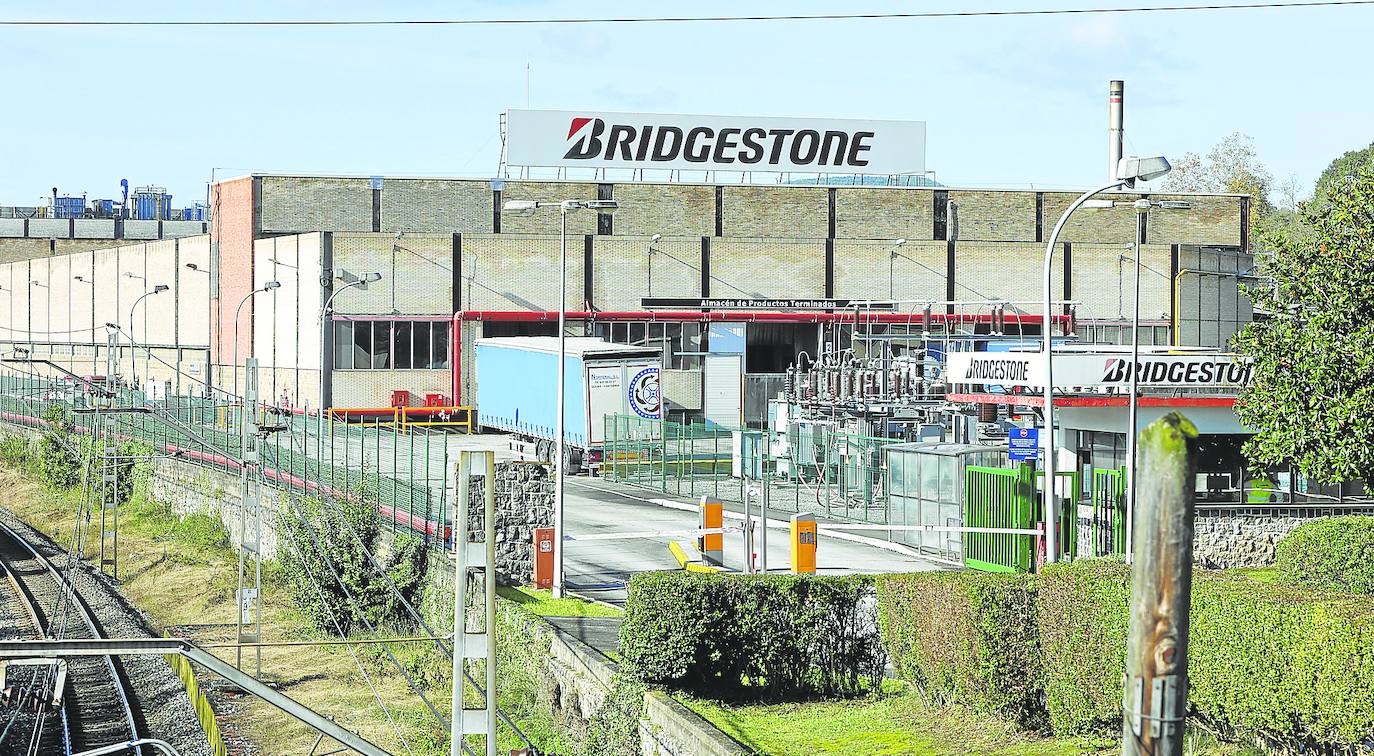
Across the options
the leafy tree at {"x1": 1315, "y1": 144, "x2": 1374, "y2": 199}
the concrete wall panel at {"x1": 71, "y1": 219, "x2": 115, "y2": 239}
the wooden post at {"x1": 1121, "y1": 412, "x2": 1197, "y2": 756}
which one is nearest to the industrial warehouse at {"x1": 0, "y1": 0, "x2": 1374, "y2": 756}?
the wooden post at {"x1": 1121, "y1": 412, "x2": 1197, "y2": 756}

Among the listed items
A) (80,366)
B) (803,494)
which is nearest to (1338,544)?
(803,494)

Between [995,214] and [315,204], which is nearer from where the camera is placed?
[315,204]

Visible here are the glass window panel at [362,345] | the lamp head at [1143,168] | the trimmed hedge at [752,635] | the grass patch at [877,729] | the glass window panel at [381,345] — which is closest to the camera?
the grass patch at [877,729]

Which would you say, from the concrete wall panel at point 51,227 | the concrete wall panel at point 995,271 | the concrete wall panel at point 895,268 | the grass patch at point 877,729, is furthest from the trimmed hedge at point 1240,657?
the concrete wall panel at point 51,227

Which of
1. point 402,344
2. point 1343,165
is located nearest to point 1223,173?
point 1343,165

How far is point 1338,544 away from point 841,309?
41.8 m

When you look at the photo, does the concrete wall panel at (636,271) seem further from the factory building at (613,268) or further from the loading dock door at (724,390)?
the loading dock door at (724,390)

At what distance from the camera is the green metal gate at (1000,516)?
24.3 m

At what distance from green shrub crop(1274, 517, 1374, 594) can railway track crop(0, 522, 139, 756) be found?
50.8ft

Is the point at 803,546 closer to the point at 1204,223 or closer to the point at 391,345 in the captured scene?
the point at 391,345

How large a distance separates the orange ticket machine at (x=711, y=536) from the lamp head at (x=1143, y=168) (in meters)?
8.08

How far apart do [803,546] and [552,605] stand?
3.77 metres

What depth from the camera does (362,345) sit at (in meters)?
58.0

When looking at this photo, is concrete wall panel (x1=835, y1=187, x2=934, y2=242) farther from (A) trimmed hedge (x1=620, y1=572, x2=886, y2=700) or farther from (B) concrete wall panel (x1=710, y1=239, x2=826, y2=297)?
(A) trimmed hedge (x1=620, y1=572, x2=886, y2=700)
